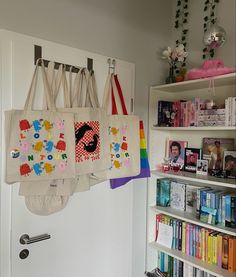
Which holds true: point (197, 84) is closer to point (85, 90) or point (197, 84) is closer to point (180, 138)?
point (180, 138)

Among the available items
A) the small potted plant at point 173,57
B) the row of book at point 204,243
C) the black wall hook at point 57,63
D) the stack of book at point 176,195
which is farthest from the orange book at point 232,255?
the black wall hook at point 57,63

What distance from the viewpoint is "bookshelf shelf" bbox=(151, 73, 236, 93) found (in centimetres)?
152

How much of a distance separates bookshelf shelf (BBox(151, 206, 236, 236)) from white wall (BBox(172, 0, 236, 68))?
106 cm

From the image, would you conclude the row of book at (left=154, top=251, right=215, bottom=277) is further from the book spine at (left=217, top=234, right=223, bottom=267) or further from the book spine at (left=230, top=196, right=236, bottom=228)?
the book spine at (left=230, top=196, right=236, bottom=228)

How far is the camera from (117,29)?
69.5 inches

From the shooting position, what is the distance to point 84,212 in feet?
5.30

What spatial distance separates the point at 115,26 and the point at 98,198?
3.78 feet

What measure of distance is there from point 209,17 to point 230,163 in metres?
1.06

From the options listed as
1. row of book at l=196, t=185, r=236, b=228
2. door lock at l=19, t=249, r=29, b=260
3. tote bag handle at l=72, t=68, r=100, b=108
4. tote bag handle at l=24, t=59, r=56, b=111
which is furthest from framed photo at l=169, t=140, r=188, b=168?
door lock at l=19, t=249, r=29, b=260

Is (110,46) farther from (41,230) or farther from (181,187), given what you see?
(41,230)

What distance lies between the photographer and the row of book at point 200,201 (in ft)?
5.18

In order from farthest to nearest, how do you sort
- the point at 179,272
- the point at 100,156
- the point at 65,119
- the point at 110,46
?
the point at 179,272 < the point at 110,46 < the point at 100,156 < the point at 65,119

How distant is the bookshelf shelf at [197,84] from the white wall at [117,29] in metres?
0.14

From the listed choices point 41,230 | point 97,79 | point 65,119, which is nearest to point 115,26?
point 97,79
